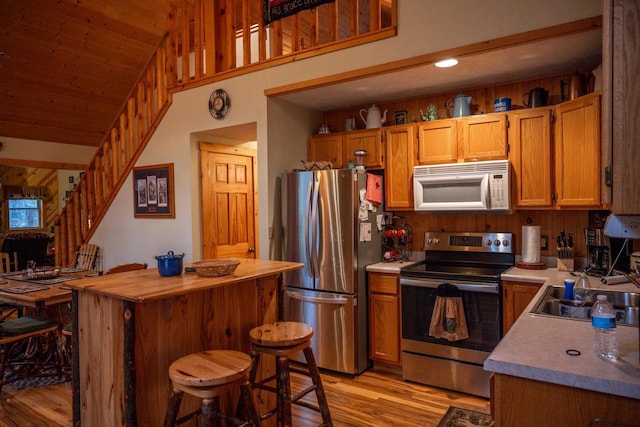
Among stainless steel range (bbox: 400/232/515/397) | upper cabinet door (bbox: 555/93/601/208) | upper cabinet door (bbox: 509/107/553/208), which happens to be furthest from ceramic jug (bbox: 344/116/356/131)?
upper cabinet door (bbox: 555/93/601/208)

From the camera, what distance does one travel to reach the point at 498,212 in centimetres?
331

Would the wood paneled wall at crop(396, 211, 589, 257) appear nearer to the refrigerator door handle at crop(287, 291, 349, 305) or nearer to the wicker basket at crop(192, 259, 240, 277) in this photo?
the refrigerator door handle at crop(287, 291, 349, 305)

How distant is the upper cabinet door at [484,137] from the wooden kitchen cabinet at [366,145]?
75cm

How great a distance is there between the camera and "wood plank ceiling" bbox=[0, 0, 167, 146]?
4.73 meters

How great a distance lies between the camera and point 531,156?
320 cm

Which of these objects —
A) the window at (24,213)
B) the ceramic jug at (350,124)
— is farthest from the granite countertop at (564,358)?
the window at (24,213)

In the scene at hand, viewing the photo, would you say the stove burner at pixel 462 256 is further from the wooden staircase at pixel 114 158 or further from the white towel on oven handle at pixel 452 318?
the wooden staircase at pixel 114 158

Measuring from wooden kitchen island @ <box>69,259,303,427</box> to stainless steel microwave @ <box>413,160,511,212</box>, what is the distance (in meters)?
1.72

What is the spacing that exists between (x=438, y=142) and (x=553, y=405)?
254cm

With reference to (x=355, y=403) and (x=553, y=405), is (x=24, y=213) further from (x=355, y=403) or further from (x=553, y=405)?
(x=553, y=405)

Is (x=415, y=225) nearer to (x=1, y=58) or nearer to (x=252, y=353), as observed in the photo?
(x=252, y=353)

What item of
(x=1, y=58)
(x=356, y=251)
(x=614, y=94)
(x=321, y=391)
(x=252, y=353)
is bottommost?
(x=321, y=391)

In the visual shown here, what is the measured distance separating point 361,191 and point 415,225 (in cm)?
74

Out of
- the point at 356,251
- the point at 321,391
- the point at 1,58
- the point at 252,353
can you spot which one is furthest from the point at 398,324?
the point at 1,58
